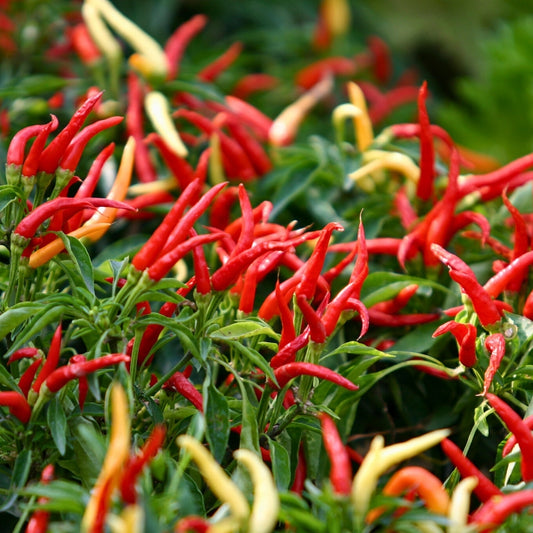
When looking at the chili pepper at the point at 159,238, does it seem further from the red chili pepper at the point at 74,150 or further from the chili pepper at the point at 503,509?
the chili pepper at the point at 503,509

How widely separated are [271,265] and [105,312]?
7.7 inches

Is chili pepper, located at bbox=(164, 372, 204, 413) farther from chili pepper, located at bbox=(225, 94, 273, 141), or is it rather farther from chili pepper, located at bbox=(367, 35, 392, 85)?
chili pepper, located at bbox=(367, 35, 392, 85)

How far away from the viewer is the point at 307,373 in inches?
28.6

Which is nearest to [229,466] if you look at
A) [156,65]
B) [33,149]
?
[33,149]

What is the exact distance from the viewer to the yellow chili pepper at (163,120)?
1.14m

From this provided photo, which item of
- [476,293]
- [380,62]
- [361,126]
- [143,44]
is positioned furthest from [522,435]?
[380,62]

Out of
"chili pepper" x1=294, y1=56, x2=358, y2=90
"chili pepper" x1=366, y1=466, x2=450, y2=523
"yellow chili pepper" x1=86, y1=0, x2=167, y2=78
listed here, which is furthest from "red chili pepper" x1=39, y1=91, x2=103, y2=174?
"chili pepper" x1=294, y1=56, x2=358, y2=90

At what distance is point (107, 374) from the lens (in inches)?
29.8

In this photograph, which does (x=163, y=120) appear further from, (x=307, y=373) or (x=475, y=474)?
(x=475, y=474)

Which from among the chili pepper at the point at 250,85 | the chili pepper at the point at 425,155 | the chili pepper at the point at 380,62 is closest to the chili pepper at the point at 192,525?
the chili pepper at the point at 425,155

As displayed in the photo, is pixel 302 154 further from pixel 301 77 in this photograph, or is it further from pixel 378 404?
pixel 301 77

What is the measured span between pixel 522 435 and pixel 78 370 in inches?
15.2

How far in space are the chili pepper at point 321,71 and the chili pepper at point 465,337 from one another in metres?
1.09

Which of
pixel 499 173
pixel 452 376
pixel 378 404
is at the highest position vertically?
pixel 499 173
